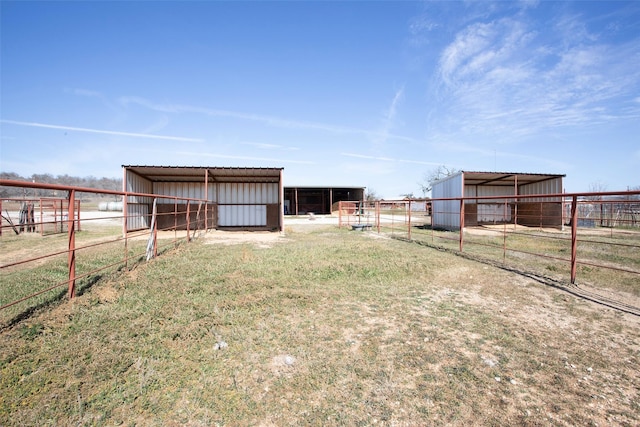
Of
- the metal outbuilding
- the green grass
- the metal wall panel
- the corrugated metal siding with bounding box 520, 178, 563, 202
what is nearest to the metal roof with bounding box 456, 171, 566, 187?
the corrugated metal siding with bounding box 520, 178, 563, 202

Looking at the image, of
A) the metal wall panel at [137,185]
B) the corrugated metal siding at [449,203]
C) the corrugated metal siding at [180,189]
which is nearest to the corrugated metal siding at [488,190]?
the corrugated metal siding at [449,203]

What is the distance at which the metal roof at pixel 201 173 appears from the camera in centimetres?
1505

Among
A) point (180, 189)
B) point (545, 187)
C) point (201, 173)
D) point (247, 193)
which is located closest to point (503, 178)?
point (545, 187)

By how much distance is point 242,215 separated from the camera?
19.1 m

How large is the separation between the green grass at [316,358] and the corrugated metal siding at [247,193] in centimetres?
1413

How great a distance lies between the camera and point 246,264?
22.7 feet

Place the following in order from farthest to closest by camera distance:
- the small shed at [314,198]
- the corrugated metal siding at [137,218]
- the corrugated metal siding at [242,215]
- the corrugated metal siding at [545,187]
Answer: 1. the small shed at [314,198]
2. the corrugated metal siding at [242,215]
3. the corrugated metal siding at [545,187]
4. the corrugated metal siding at [137,218]

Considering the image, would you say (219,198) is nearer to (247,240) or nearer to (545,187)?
(247,240)

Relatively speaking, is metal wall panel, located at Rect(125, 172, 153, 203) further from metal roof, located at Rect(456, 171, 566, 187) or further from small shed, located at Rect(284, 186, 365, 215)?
small shed, located at Rect(284, 186, 365, 215)

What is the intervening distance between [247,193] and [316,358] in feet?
55.9

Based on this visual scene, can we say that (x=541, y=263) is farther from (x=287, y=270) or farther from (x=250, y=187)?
(x=250, y=187)

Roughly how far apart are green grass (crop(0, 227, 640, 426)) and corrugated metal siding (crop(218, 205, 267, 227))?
1395 centimetres

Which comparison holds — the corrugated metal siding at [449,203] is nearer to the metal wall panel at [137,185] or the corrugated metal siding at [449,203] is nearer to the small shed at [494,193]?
the small shed at [494,193]

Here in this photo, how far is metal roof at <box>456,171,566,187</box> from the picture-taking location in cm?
1802
